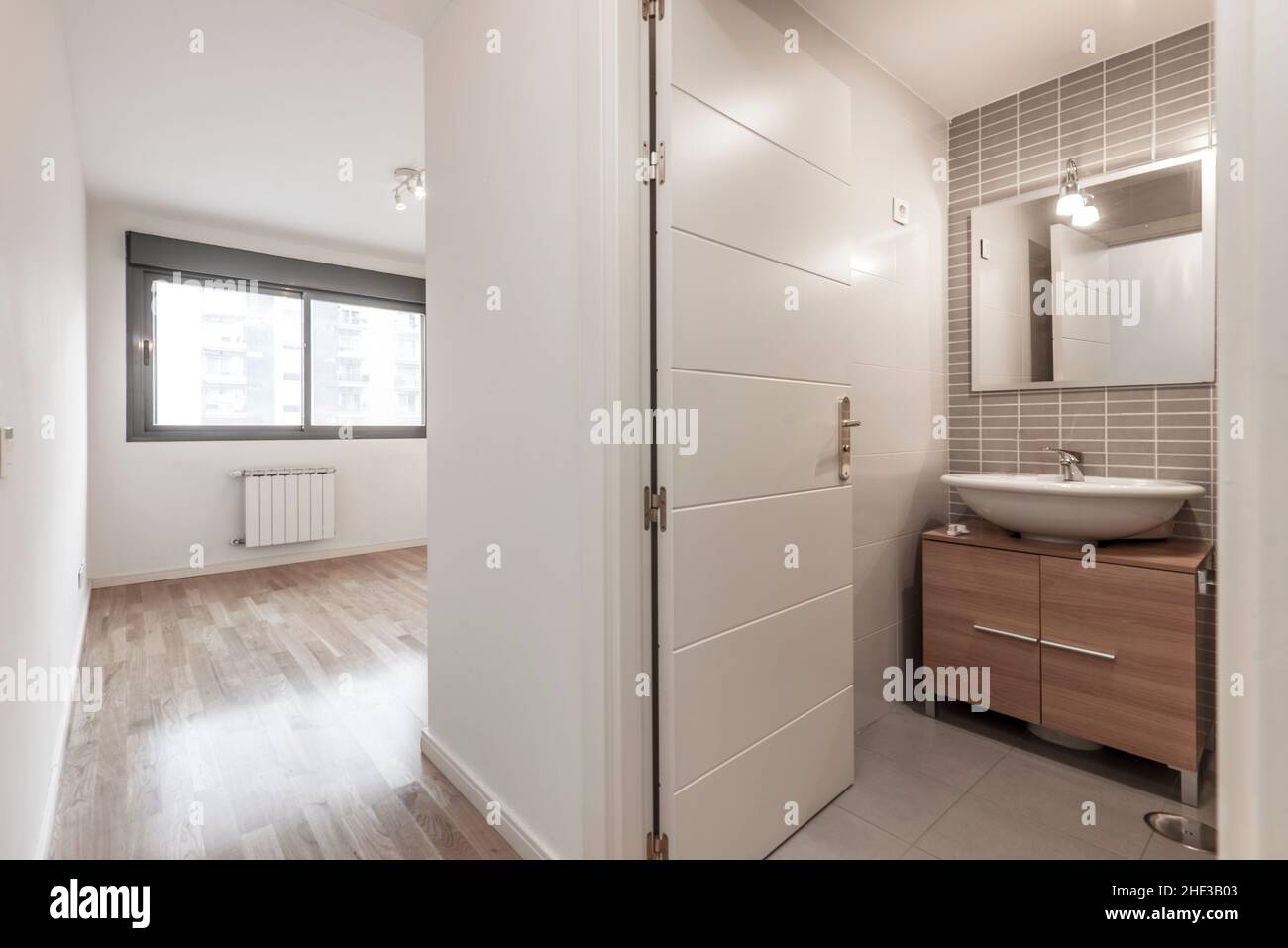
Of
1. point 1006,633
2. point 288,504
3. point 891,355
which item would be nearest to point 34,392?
point 891,355

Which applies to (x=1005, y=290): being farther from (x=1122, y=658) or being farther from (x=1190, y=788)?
(x=1190, y=788)

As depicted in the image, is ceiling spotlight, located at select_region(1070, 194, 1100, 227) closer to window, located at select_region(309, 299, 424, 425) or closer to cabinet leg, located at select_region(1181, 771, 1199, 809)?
cabinet leg, located at select_region(1181, 771, 1199, 809)

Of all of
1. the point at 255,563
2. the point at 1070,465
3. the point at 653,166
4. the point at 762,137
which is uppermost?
the point at 762,137

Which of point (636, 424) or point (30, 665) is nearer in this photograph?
point (636, 424)

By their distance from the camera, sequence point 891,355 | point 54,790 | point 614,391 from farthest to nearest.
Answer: point 891,355 < point 54,790 < point 614,391

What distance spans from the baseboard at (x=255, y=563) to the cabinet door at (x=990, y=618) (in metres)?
4.58

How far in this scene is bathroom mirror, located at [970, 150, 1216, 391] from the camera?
82.6 inches

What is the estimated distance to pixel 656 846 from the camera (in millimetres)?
1359

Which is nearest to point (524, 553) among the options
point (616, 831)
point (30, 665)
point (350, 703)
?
point (616, 831)

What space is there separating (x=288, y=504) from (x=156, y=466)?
0.87 m
